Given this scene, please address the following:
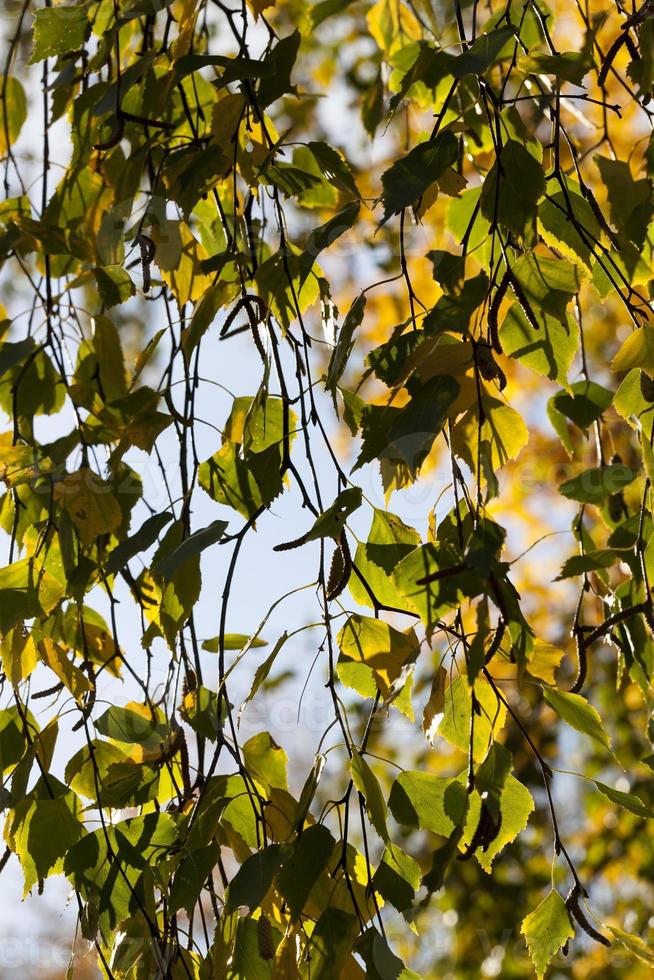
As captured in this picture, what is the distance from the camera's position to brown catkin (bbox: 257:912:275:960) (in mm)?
623

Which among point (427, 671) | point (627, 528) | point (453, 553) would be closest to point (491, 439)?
point (453, 553)

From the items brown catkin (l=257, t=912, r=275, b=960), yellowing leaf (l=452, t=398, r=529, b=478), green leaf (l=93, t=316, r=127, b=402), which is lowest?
brown catkin (l=257, t=912, r=275, b=960)

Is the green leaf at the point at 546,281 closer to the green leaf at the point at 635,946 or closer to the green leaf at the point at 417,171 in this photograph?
the green leaf at the point at 417,171

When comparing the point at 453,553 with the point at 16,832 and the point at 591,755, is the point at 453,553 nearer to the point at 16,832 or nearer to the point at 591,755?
the point at 16,832

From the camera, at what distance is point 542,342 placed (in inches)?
26.2

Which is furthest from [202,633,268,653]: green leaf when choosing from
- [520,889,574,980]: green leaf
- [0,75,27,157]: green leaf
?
[0,75,27,157]: green leaf

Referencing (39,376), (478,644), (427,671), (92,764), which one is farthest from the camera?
(427,671)

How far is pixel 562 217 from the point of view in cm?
68

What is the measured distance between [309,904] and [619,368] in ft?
1.31

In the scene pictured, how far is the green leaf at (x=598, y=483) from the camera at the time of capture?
2.55 ft

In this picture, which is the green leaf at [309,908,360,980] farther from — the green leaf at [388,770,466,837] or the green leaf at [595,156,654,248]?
the green leaf at [595,156,654,248]

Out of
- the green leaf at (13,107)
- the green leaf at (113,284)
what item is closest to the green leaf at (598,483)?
the green leaf at (113,284)

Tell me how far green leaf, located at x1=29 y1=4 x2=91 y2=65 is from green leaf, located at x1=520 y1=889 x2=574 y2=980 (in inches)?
28.0

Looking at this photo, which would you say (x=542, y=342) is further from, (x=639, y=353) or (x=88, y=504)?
(x=88, y=504)
